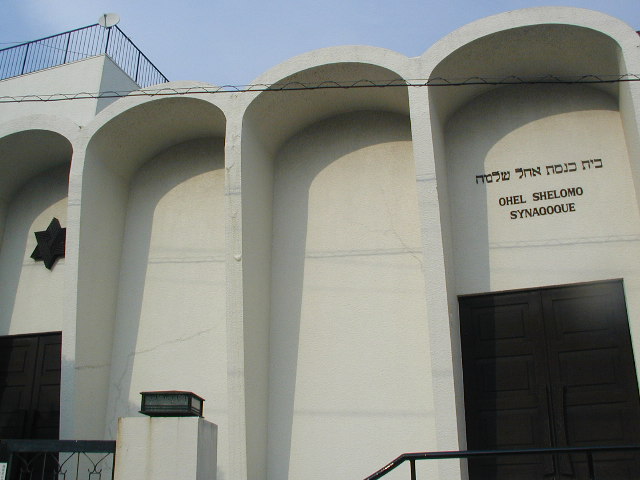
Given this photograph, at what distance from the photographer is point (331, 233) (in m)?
10.3

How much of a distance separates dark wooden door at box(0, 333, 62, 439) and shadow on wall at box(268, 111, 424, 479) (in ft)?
11.4

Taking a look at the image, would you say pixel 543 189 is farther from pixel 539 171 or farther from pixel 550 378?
pixel 550 378

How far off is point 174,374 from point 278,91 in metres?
4.18

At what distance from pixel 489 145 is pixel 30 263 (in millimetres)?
7401

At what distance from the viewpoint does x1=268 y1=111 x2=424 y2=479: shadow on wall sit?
370 inches

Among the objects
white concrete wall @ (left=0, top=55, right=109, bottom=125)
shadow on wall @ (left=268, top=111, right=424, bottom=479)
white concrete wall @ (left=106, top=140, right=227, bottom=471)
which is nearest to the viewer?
shadow on wall @ (left=268, top=111, right=424, bottom=479)

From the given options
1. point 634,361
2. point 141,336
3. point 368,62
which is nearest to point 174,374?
point 141,336

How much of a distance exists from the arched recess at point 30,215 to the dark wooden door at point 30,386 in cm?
23

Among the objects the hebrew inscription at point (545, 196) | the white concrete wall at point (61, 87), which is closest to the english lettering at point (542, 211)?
the hebrew inscription at point (545, 196)

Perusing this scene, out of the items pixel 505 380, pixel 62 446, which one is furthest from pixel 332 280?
pixel 62 446

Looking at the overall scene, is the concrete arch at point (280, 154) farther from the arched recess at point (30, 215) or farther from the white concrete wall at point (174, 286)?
the arched recess at point (30, 215)

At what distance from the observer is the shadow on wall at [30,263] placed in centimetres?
1146

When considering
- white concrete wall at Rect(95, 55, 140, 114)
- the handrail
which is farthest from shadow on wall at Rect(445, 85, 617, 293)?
white concrete wall at Rect(95, 55, 140, 114)

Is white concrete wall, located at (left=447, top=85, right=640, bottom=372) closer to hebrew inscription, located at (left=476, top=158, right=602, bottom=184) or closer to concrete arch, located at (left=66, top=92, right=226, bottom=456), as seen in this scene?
hebrew inscription, located at (left=476, top=158, right=602, bottom=184)
